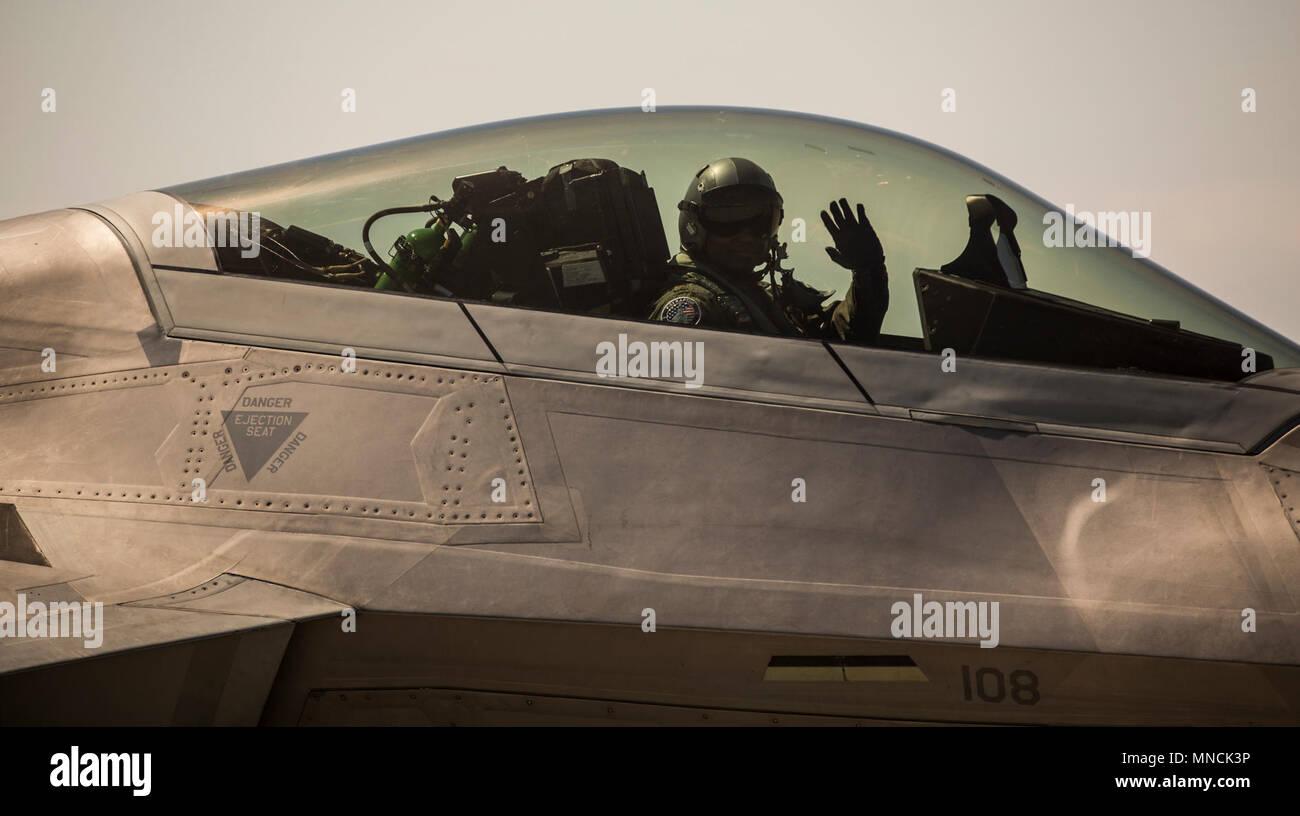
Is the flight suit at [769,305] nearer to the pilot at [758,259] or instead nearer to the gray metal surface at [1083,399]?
the pilot at [758,259]

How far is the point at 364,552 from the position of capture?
2965 millimetres

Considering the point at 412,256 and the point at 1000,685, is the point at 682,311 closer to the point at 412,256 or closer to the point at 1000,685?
the point at 412,256

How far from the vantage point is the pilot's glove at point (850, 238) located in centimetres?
348

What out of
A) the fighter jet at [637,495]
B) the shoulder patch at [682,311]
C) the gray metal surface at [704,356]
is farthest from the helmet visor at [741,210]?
the gray metal surface at [704,356]

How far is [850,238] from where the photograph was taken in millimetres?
3508

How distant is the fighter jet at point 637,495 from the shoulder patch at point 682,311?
91mm

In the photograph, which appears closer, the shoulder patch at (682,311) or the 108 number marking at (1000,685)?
the 108 number marking at (1000,685)

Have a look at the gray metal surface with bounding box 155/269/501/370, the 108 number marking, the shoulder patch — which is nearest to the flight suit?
the shoulder patch

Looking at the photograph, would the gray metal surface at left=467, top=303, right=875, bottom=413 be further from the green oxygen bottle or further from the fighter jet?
the green oxygen bottle

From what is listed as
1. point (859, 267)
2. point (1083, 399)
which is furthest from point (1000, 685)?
point (859, 267)

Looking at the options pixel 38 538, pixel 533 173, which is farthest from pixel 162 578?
pixel 533 173

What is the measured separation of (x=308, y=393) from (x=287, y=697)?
38.7 inches

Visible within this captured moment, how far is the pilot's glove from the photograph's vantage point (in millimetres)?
3482
